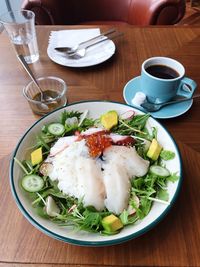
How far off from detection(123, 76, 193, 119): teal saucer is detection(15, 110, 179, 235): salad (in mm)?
107

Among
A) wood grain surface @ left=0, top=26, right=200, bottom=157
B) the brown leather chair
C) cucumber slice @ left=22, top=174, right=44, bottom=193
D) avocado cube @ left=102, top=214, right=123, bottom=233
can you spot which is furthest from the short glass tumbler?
the brown leather chair

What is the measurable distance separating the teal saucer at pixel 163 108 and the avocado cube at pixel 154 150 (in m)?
0.16

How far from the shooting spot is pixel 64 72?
1056 millimetres

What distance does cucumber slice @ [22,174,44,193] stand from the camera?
0.64 m

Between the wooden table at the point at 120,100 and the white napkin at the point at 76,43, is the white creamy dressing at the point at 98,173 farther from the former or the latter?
the white napkin at the point at 76,43

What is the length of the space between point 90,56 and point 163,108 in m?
0.39

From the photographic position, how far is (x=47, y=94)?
941 millimetres

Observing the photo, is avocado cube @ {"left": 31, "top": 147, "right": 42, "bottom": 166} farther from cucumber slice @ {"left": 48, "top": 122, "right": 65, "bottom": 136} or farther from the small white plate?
the small white plate

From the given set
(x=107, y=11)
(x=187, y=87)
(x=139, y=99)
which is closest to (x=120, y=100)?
(x=139, y=99)

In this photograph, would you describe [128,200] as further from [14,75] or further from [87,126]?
[14,75]

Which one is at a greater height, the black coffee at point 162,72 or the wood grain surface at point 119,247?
the black coffee at point 162,72

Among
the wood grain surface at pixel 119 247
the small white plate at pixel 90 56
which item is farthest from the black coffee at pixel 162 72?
the wood grain surface at pixel 119 247

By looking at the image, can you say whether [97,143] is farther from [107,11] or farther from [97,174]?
[107,11]

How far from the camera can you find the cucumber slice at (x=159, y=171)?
2.15ft
